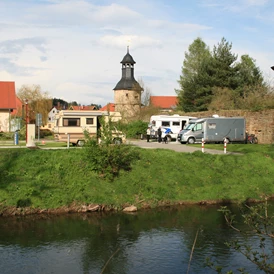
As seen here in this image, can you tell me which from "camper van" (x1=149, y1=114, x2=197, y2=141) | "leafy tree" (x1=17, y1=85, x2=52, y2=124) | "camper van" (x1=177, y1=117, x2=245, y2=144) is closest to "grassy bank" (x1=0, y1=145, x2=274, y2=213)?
"camper van" (x1=177, y1=117, x2=245, y2=144)

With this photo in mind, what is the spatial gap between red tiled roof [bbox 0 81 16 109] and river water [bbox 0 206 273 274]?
41.1 meters

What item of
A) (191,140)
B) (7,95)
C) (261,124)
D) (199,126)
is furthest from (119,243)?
(7,95)

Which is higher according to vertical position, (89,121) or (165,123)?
(89,121)

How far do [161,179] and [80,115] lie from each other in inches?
478

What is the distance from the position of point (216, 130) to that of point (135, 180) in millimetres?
16198

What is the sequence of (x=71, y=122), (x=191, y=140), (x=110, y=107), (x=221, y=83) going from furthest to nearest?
1. (x=110, y=107)
2. (x=221, y=83)
3. (x=191, y=140)
4. (x=71, y=122)

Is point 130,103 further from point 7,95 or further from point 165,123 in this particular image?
point 165,123

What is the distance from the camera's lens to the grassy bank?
1832cm

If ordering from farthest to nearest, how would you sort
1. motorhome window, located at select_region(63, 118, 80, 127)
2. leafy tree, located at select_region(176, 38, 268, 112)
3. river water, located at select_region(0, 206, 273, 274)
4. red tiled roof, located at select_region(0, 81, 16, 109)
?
red tiled roof, located at select_region(0, 81, 16, 109) → leafy tree, located at select_region(176, 38, 268, 112) → motorhome window, located at select_region(63, 118, 80, 127) → river water, located at select_region(0, 206, 273, 274)

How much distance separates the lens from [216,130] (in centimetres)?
3494

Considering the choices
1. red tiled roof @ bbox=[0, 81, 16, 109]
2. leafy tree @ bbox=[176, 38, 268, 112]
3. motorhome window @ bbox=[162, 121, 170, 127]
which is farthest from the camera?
red tiled roof @ bbox=[0, 81, 16, 109]

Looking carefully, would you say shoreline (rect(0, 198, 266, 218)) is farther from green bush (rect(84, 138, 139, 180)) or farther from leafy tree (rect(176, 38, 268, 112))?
leafy tree (rect(176, 38, 268, 112))

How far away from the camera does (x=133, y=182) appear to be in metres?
20.0

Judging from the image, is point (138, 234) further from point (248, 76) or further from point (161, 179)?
point (248, 76)
